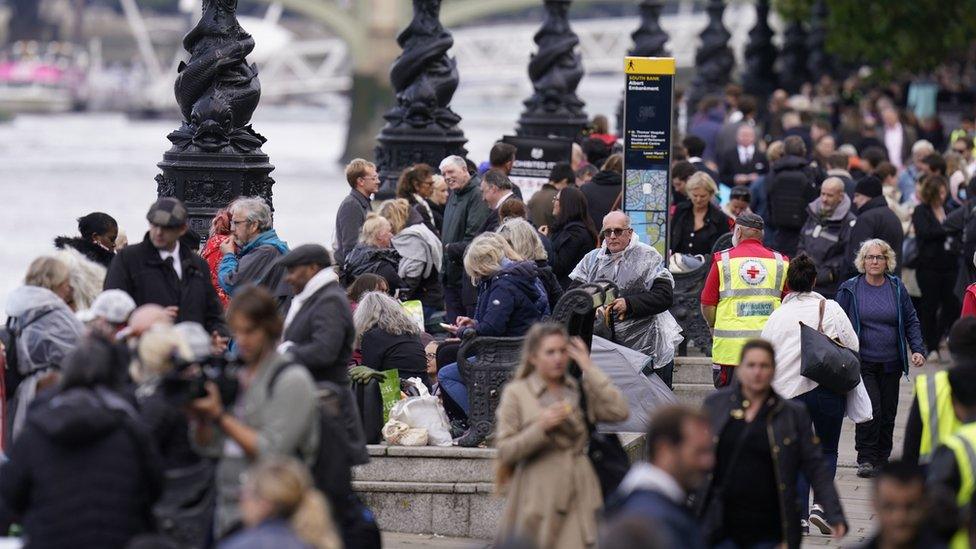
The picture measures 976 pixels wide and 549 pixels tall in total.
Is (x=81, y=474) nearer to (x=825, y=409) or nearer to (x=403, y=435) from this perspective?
(x=403, y=435)

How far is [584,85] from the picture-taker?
369 ft

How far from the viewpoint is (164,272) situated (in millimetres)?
9266

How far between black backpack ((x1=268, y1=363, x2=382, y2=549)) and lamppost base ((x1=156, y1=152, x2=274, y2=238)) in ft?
16.1

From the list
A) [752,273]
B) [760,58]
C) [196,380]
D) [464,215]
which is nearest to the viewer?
[196,380]

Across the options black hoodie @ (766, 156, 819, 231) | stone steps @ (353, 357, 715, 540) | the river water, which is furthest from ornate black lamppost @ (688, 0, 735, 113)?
stone steps @ (353, 357, 715, 540)

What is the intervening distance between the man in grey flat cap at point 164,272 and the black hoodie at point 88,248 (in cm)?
103

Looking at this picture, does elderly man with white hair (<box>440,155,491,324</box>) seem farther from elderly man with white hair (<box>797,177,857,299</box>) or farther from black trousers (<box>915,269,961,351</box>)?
black trousers (<box>915,269,961,351</box>)

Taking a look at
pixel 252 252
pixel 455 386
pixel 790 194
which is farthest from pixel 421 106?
pixel 455 386

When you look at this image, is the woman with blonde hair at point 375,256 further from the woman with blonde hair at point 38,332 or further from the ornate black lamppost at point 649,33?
the ornate black lamppost at point 649,33

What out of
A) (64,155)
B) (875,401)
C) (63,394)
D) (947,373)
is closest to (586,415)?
(947,373)

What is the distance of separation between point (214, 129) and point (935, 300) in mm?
7163

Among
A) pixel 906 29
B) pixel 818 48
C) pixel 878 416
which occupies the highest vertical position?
pixel 818 48

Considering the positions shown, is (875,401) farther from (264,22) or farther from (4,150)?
(264,22)

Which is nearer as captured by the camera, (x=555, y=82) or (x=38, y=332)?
(x=38, y=332)
